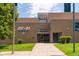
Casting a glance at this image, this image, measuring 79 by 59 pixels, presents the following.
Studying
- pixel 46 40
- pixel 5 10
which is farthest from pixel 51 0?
pixel 46 40

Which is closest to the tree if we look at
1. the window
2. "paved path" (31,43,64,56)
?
"paved path" (31,43,64,56)

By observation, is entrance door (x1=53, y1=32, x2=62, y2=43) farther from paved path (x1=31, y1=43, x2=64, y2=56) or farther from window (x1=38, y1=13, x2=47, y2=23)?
paved path (x1=31, y1=43, x2=64, y2=56)

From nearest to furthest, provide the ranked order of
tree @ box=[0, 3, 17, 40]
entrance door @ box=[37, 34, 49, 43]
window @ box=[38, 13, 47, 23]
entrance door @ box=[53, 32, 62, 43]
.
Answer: tree @ box=[0, 3, 17, 40]
entrance door @ box=[53, 32, 62, 43]
entrance door @ box=[37, 34, 49, 43]
window @ box=[38, 13, 47, 23]

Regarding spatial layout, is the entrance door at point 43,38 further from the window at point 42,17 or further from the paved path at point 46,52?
the paved path at point 46,52

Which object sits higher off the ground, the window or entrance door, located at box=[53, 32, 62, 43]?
the window

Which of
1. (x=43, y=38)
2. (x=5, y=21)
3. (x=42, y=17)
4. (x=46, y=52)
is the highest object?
(x=5, y=21)

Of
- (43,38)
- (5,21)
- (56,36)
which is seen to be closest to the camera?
(5,21)

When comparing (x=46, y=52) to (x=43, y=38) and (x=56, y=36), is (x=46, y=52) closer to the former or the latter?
(x=56, y=36)

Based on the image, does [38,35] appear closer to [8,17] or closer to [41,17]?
[41,17]

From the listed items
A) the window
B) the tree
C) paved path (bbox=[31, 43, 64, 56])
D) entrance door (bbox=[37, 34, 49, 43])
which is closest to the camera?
paved path (bbox=[31, 43, 64, 56])

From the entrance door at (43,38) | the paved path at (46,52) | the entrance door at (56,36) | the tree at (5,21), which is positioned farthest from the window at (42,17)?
the paved path at (46,52)

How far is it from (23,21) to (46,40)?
14.1 feet

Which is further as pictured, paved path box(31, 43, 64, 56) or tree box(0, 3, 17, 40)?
tree box(0, 3, 17, 40)

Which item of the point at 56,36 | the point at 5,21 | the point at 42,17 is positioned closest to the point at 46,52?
the point at 5,21
